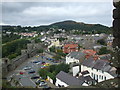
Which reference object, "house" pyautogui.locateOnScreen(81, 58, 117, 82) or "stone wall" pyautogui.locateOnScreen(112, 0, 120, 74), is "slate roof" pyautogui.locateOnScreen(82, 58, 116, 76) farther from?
"stone wall" pyautogui.locateOnScreen(112, 0, 120, 74)

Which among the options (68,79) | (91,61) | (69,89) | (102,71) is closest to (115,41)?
(69,89)

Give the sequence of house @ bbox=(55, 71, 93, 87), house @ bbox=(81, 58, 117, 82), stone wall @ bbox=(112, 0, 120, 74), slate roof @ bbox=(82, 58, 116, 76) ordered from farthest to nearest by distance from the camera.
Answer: slate roof @ bbox=(82, 58, 116, 76)
house @ bbox=(81, 58, 117, 82)
house @ bbox=(55, 71, 93, 87)
stone wall @ bbox=(112, 0, 120, 74)

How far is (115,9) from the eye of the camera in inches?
59.7

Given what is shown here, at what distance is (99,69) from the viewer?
12.2 meters

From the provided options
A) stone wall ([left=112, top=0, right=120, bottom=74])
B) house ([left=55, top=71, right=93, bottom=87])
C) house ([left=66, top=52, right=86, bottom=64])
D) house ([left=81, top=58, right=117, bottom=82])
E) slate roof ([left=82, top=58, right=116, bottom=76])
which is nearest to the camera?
stone wall ([left=112, top=0, right=120, bottom=74])

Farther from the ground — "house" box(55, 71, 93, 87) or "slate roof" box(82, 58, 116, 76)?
"slate roof" box(82, 58, 116, 76)

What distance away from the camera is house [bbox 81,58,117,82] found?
36.4ft

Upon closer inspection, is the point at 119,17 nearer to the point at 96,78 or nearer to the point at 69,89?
the point at 69,89

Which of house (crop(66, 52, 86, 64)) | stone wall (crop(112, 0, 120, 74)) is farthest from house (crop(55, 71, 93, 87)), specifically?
stone wall (crop(112, 0, 120, 74))

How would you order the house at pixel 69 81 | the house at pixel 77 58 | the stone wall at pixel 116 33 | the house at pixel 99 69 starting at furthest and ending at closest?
1. the house at pixel 77 58
2. the house at pixel 99 69
3. the house at pixel 69 81
4. the stone wall at pixel 116 33

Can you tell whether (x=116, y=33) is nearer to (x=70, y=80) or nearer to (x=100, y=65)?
(x=70, y=80)

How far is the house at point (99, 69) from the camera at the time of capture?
1109cm

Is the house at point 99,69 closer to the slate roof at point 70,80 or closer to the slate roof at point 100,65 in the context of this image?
the slate roof at point 100,65

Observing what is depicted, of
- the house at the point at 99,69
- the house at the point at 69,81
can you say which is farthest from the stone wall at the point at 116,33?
the house at the point at 99,69
